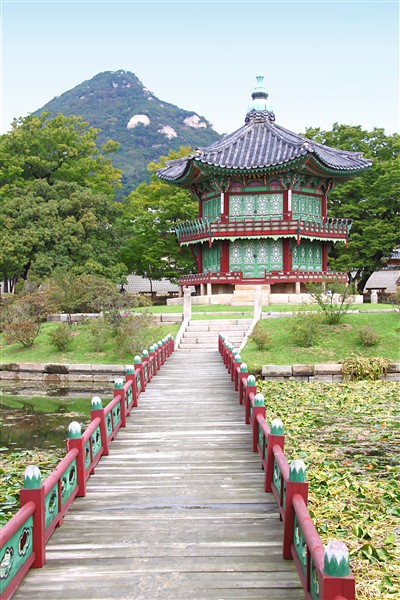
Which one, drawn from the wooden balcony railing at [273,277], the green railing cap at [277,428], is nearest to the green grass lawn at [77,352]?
the wooden balcony railing at [273,277]

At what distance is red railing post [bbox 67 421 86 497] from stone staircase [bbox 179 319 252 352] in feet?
50.8

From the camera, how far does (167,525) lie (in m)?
6.37

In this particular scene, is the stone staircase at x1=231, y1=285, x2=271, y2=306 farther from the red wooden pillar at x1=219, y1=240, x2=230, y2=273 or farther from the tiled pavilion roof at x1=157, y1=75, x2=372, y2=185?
the tiled pavilion roof at x1=157, y1=75, x2=372, y2=185

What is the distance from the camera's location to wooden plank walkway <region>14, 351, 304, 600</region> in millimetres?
5035

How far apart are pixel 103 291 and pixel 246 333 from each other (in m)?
7.33

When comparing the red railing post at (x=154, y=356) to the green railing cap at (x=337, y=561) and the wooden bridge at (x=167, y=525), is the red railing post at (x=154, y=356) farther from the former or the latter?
the green railing cap at (x=337, y=561)

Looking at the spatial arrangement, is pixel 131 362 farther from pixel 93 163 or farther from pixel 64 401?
pixel 93 163

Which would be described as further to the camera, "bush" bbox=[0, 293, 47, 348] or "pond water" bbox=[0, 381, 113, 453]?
"bush" bbox=[0, 293, 47, 348]

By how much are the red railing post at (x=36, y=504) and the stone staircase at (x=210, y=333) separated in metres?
17.3

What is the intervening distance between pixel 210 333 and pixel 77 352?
18.0 feet

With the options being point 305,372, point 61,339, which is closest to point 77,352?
point 61,339

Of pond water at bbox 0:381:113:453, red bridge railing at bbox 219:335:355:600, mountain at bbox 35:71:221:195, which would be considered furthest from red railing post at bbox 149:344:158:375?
mountain at bbox 35:71:221:195

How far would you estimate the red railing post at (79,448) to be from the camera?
7.07 m

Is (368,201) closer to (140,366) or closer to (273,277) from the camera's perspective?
(273,277)
